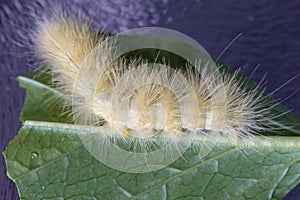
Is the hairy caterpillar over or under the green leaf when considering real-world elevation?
over

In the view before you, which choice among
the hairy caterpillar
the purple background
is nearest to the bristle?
the hairy caterpillar

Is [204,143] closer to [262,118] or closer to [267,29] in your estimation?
[262,118]

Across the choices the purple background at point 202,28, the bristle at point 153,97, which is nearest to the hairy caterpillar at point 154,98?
the bristle at point 153,97

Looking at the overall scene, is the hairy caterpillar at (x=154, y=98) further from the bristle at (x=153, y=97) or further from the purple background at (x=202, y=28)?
the purple background at (x=202, y=28)

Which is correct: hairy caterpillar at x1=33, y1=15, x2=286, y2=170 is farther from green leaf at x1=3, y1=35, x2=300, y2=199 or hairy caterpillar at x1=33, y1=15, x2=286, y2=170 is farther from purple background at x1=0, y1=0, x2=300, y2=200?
purple background at x1=0, y1=0, x2=300, y2=200

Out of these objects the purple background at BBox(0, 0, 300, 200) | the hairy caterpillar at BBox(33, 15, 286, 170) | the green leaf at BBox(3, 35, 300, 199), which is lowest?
the green leaf at BBox(3, 35, 300, 199)

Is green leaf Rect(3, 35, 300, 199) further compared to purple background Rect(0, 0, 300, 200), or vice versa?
Answer: purple background Rect(0, 0, 300, 200)

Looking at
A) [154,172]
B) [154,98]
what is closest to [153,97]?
[154,98]

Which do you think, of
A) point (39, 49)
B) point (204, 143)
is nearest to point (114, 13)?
point (39, 49)
